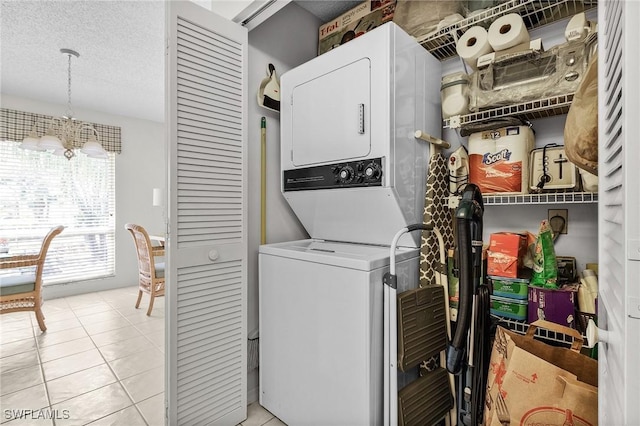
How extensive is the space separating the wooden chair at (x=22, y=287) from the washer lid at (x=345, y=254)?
2943 mm

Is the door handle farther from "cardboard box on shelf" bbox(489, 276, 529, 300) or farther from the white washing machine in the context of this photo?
"cardboard box on shelf" bbox(489, 276, 529, 300)

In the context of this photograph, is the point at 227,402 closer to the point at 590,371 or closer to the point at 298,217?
the point at 298,217

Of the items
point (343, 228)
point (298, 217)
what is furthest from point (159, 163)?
point (343, 228)

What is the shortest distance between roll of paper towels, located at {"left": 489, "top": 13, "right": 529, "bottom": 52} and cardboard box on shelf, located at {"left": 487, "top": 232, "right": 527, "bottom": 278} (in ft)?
3.09

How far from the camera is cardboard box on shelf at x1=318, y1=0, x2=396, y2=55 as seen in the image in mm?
2119

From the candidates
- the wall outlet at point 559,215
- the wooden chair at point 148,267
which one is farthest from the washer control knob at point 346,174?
the wooden chair at point 148,267

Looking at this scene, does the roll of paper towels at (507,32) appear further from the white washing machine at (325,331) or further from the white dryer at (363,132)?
the white washing machine at (325,331)

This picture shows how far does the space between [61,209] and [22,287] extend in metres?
1.89

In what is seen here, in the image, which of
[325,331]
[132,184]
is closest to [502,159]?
[325,331]

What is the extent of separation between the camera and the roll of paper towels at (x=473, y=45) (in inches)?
65.6

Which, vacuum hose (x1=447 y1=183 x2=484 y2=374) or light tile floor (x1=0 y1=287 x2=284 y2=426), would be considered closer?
vacuum hose (x1=447 y1=183 x2=484 y2=374)

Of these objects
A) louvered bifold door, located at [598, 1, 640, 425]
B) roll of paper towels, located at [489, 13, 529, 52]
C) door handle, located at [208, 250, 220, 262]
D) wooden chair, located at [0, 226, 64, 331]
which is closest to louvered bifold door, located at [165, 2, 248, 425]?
door handle, located at [208, 250, 220, 262]

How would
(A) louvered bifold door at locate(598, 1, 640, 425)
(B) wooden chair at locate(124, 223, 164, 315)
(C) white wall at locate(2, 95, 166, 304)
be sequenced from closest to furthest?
(A) louvered bifold door at locate(598, 1, 640, 425), (B) wooden chair at locate(124, 223, 164, 315), (C) white wall at locate(2, 95, 166, 304)

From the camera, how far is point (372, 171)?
5.35 feet
